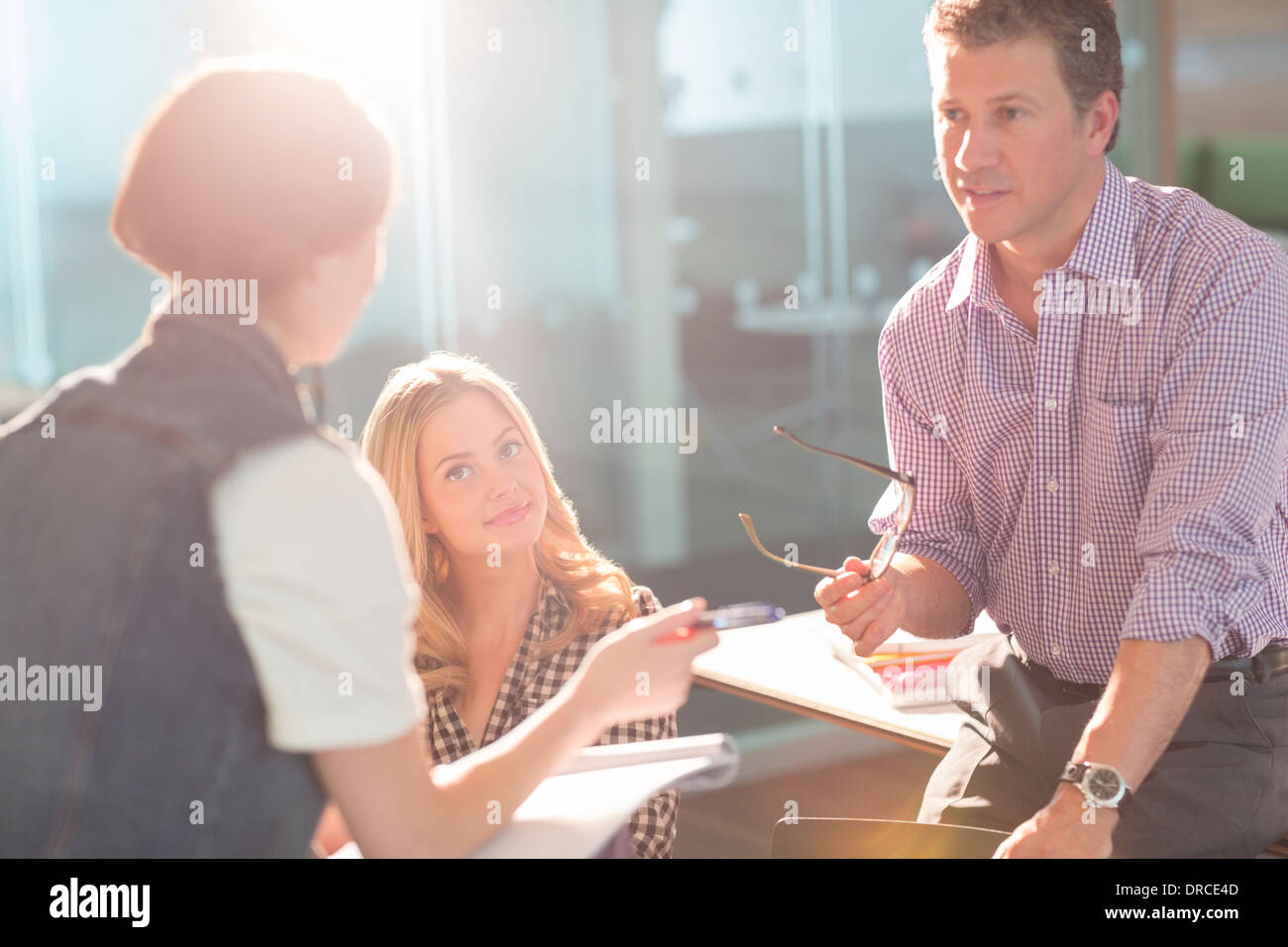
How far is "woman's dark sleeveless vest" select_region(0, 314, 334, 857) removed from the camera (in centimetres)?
103

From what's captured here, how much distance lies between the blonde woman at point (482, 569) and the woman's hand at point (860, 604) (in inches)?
13.5

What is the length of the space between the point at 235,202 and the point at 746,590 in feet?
13.9

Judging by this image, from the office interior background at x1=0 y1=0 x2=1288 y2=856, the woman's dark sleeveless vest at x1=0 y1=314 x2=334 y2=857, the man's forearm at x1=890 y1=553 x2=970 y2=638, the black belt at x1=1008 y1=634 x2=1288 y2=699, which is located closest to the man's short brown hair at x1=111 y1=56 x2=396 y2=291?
the woman's dark sleeveless vest at x1=0 y1=314 x2=334 y2=857

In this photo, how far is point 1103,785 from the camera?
4.92 feet

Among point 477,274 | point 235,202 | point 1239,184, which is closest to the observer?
point 235,202

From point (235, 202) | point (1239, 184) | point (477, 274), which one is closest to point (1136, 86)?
point (1239, 184)

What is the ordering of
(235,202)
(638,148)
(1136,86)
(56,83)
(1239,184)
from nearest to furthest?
(235,202), (56,83), (1239,184), (638,148), (1136,86)

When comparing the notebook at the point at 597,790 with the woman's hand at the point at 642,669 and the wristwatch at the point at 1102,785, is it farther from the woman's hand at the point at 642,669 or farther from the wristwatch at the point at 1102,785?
the wristwatch at the point at 1102,785

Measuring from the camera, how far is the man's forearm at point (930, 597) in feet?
6.72

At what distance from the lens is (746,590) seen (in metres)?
5.24

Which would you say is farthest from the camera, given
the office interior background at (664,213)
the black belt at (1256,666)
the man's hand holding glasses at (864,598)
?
the office interior background at (664,213)

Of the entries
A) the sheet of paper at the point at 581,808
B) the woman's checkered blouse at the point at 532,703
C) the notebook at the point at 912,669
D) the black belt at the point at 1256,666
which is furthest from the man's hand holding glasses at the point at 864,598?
the sheet of paper at the point at 581,808

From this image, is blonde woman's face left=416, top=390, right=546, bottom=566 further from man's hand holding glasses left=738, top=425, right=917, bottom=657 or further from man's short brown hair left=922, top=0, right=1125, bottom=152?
man's short brown hair left=922, top=0, right=1125, bottom=152
